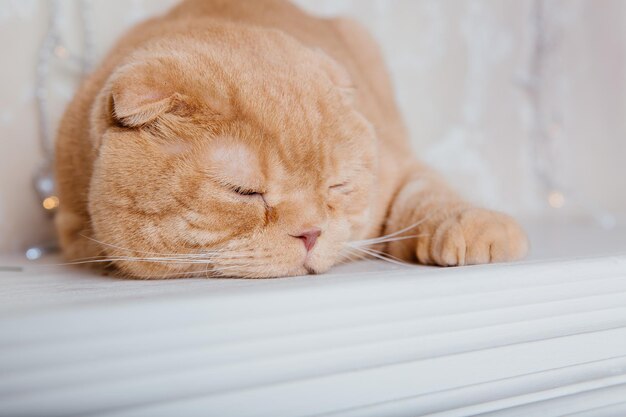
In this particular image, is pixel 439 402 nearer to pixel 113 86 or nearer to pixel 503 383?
pixel 503 383

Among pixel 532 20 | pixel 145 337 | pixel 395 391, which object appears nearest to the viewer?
pixel 145 337

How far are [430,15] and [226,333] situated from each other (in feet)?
5.89

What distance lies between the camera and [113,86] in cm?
97

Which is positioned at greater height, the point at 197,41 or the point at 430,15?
the point at 430,15

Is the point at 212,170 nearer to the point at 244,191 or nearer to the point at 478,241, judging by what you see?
the point at 244,191

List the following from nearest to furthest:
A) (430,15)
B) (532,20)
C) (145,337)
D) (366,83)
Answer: (145,337) → (366,83) → (430,15) → (532,20)

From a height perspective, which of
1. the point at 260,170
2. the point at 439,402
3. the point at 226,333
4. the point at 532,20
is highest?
the point at 532,20

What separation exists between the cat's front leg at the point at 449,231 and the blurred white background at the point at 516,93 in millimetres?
843

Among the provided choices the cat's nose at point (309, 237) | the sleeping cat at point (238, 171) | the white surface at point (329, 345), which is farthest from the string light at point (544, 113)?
the cat's nose at point (309, 237)

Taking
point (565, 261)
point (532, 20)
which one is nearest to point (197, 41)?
point (565, 261)

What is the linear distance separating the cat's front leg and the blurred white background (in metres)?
0.84

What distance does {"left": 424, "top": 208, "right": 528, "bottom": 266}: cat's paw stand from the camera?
1.06 meters

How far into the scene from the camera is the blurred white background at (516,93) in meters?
2.21

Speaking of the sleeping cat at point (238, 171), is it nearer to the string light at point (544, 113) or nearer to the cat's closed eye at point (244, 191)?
the cat's closed eye at point (244, 191)
